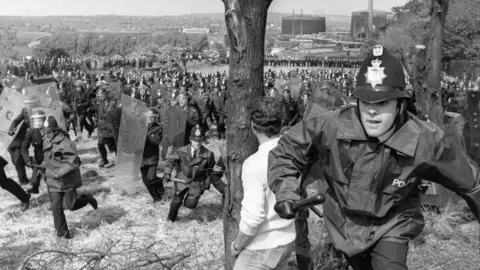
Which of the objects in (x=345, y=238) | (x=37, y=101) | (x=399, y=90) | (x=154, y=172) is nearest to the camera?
(x=399, y=90)

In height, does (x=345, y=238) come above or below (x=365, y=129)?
below

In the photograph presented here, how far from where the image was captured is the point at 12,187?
7.31 metres

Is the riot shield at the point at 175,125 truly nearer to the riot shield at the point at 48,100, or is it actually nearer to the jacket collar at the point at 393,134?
the riot shield at the point at 48,100

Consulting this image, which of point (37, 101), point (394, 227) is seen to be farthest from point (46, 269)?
point (37, 101)

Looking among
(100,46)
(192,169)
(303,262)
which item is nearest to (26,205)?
(192,169)

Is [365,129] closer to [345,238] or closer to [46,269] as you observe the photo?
[345,238]

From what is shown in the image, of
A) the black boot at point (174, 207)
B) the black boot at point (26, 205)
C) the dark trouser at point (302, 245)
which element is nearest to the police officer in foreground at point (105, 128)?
the black boot at point (26, 205)

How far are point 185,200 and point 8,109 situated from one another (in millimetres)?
3768

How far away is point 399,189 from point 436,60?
5.08 metres

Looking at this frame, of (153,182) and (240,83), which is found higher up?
(240,83)

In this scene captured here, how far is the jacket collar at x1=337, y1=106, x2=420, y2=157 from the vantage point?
2.46 meters

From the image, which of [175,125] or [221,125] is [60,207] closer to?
[175,125]

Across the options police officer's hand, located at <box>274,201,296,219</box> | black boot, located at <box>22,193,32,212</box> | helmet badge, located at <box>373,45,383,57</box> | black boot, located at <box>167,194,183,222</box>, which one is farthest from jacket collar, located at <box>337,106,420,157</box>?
black boot, located at <box>22,193,32,212</box>

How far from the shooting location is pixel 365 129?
8.31 ft
